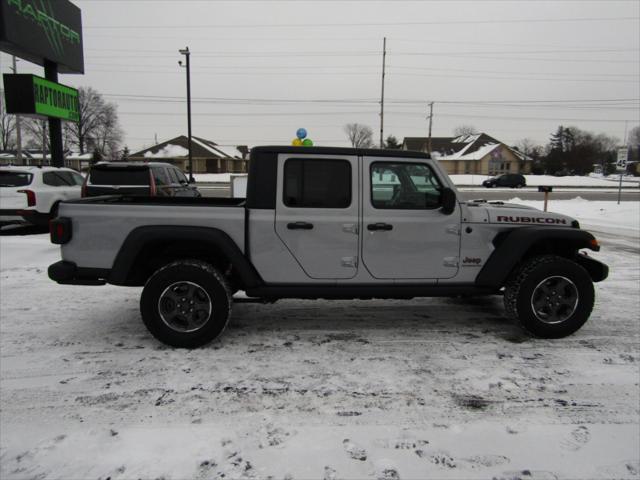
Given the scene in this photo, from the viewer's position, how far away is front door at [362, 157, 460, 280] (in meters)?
4.20

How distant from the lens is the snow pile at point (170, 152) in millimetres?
57941

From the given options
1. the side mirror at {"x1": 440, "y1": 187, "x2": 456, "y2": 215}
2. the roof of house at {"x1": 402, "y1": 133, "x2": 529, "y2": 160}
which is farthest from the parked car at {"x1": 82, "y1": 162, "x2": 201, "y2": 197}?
the roof of house at {"x1": 402, "y1": 133, "x2": 529, "y2": 160}

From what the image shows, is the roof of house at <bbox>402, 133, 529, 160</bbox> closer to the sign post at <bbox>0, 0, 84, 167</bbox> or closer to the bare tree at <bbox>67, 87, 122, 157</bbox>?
the bare tree at <bbox>67, 87, 122, 157</bbox>

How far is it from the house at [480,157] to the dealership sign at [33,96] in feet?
184

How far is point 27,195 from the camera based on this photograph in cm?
1027

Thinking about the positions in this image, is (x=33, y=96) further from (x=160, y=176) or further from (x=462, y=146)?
(x=462, y=146)

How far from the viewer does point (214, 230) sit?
4.04 meters

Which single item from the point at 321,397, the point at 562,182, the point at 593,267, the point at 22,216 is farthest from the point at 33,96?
the point at 562,182

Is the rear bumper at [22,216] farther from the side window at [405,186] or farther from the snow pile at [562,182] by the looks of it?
the snow pile at [562,182]

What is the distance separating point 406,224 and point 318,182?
940 millimetres

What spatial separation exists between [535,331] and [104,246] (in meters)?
4.25

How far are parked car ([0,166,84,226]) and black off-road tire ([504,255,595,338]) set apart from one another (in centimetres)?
1015

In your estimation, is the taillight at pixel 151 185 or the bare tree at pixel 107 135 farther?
the bare tree at pixel 107 135

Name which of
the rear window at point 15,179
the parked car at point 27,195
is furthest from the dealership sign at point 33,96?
the rear window at point 15,179
